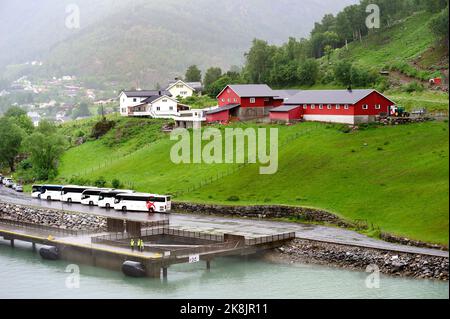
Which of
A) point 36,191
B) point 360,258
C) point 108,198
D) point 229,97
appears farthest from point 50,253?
point 229,97

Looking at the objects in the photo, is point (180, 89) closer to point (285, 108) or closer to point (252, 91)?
point (252, 91)

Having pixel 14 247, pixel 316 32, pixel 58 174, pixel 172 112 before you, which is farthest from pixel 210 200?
pixel 316 32

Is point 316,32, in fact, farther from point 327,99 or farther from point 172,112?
point 327,99

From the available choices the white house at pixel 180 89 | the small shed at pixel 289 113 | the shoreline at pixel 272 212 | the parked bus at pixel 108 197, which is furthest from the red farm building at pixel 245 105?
the white house at pixel 180 89

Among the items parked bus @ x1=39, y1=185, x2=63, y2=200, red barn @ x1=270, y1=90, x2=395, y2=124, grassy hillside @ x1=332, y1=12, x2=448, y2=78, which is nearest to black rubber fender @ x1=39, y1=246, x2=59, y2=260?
parked bus @ x1=39, y1=185, x2=63, y2=200

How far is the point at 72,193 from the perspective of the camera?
8369cm

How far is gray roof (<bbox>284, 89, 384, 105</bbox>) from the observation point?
3364 inches

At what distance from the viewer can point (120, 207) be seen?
76.0m

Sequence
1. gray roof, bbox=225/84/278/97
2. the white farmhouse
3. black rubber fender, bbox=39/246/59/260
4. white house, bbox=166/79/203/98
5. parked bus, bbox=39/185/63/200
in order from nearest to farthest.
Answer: black rubber fender, bbox=39/246/59/260
parked bus, bbox=39/185/63/200
gray roof, bbox=225/84/278/97
the white farmhouse
white house, bbox=166/79/203/98

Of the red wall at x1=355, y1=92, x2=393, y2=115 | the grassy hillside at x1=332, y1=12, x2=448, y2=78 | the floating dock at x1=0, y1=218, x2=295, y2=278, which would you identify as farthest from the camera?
the grassy hillside at x1=332, y1=12, x2=448, y2=78

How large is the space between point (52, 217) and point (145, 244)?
1937cm

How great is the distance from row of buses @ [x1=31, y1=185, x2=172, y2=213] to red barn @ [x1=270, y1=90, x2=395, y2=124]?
25530mm

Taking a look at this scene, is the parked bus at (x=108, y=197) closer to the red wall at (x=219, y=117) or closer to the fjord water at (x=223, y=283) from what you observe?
the fjord water at (x=223, y=283)

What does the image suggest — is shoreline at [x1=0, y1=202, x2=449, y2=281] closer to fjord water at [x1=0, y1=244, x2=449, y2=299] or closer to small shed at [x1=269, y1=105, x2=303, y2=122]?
fjord water at [x1=0, y1=244, x2=449, y2=299]
